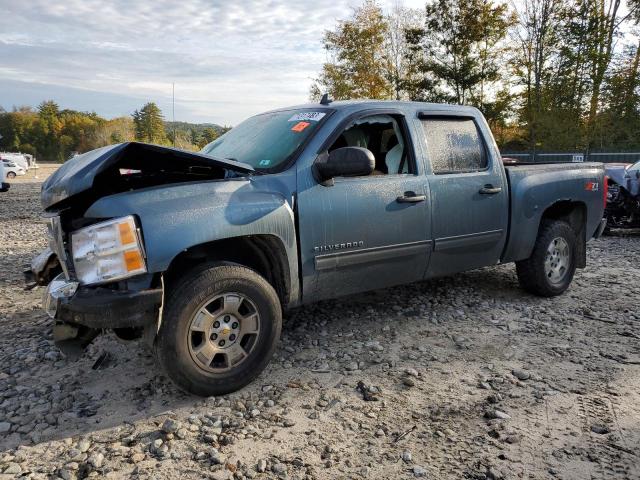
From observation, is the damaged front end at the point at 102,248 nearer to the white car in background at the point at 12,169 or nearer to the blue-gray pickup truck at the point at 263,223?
the blue-gray pickup truck at the point at 263,223

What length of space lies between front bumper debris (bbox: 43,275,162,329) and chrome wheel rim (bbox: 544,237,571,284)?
387 cm

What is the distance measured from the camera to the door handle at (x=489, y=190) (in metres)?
4.28

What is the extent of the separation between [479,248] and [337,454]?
97.8 inches

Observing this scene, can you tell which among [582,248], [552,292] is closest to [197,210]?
[552,292]

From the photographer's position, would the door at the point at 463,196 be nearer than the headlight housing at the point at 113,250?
No

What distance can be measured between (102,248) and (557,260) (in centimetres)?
433

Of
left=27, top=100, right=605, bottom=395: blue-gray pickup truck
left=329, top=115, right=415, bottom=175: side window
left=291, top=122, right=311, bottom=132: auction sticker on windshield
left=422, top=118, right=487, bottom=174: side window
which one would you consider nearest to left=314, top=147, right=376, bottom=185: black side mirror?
left=27, top=100, right=605, bottom=395: blue-gray pickup truck

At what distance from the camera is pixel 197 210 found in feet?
9.36

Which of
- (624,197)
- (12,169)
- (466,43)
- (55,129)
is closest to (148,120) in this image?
(55,129)

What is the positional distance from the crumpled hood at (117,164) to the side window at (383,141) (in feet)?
3.56

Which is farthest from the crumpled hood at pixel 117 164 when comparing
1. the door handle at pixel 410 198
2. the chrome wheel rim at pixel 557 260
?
the chrome wheel rim at pixel 557 260

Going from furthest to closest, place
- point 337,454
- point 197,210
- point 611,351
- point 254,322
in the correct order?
1. point 611,351
2. point 254,322
3. point 197,210
4. point 337,454

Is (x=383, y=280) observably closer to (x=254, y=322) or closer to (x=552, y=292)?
(x=254, y=322)

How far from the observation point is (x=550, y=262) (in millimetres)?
4977
